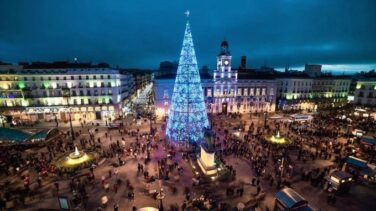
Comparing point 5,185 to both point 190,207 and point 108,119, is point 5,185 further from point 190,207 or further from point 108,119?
point 108,119

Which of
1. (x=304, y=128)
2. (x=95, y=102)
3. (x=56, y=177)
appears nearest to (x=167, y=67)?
(x=95, y=102)

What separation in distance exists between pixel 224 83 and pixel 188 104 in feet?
82.5

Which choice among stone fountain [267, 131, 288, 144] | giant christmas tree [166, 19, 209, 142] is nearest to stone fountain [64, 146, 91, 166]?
giant christmas tree [166, 19, 209, 142]

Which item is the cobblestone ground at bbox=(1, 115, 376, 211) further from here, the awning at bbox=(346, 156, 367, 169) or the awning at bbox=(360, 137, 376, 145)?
the awning at bbox=(360, 137, 376, 145)

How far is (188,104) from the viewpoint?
25.7 metres

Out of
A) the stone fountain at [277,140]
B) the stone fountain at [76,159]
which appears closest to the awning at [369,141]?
the stone fountain at [277,140]

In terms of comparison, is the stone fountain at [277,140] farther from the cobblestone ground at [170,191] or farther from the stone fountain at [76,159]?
the stone fountain at [76,159]

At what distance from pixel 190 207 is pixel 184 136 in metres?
11.6

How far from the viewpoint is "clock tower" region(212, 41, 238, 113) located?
4700cm

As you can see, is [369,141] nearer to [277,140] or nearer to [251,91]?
[277,140]

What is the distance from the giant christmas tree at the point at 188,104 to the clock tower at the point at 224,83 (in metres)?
23.0

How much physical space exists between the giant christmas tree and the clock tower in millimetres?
23007

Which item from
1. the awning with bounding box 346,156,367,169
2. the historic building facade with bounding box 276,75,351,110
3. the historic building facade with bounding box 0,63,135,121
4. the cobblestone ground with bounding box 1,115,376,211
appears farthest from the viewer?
the historic building facade with bounding box 276,75,351,110

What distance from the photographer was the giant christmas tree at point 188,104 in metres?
25.5
